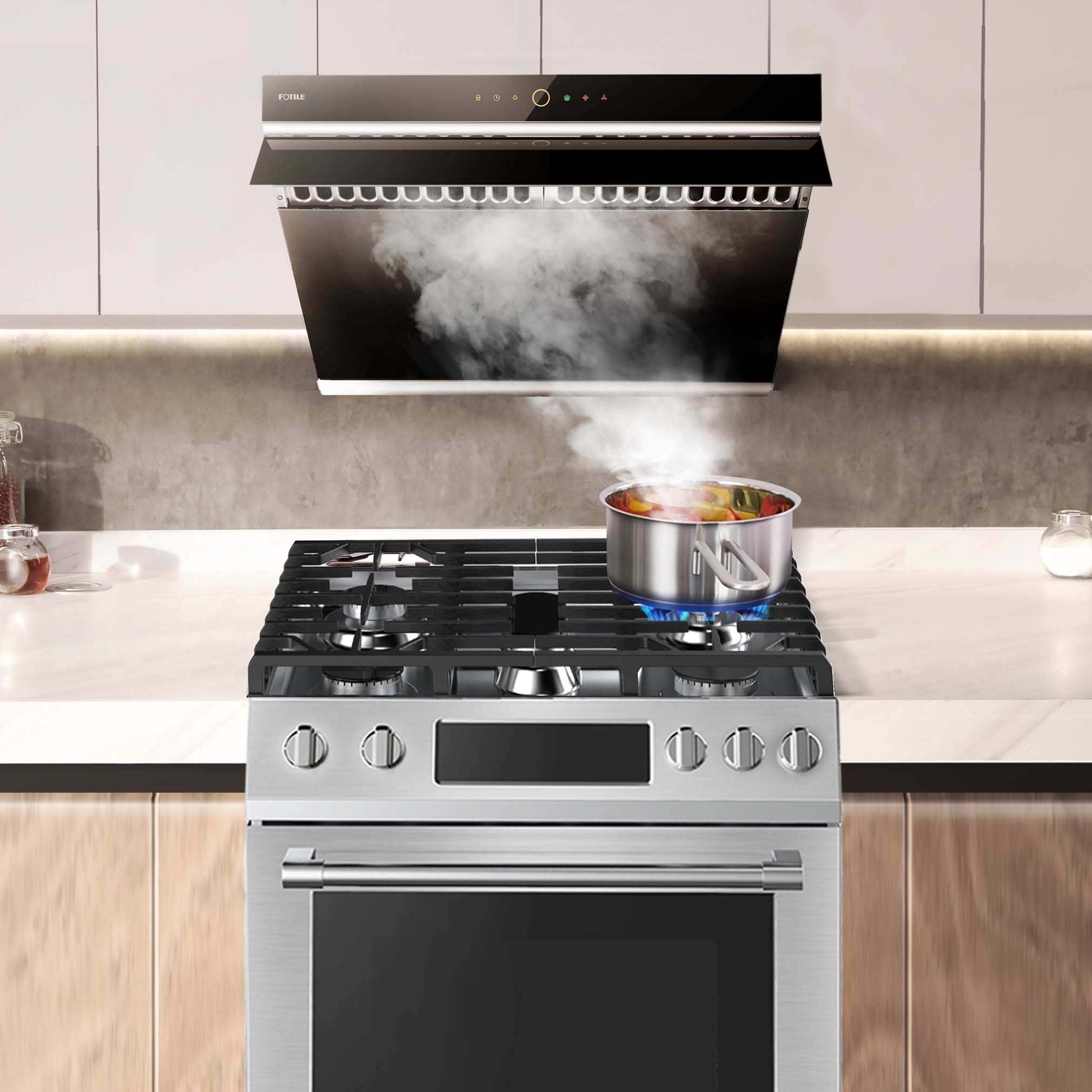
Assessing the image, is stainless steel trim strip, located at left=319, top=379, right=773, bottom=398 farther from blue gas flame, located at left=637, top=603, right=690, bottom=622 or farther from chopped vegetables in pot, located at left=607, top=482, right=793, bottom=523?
blue gas flame, located at left=637, top=603, right=690, bottom=622

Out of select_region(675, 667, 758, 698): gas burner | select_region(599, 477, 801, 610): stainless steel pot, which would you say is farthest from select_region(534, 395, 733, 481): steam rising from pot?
select_region(675, 667, 758, 698): gas burner

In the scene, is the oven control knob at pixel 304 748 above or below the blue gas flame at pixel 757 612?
below

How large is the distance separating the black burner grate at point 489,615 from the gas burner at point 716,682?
30mm

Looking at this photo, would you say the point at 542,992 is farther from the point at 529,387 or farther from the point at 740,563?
the point at 529,387

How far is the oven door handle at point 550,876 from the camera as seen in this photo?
4.16 feet

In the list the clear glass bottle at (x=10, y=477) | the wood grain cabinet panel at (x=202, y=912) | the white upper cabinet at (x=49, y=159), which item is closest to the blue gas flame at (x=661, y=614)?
the wood grain cabinet panel at (x=202, y=912)

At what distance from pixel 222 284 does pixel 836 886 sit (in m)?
1.25

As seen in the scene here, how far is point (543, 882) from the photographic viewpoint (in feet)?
4.19

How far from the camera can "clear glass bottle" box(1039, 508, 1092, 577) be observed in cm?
191

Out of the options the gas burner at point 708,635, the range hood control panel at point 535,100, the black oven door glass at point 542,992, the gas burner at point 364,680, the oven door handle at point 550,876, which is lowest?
the black oven door glass at point 542,992

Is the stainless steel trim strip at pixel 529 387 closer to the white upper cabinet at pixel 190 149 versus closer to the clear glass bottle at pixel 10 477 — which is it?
the white upper cabinet at pixel 190 149

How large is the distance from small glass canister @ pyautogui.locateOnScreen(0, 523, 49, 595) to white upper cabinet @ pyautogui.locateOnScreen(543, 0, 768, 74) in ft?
3.83

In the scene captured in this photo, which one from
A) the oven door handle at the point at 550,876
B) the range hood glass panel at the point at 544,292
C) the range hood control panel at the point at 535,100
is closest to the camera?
the oven door handle at the point at 550,876

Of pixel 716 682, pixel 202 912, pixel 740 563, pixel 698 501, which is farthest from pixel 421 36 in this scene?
pixel 202 912
